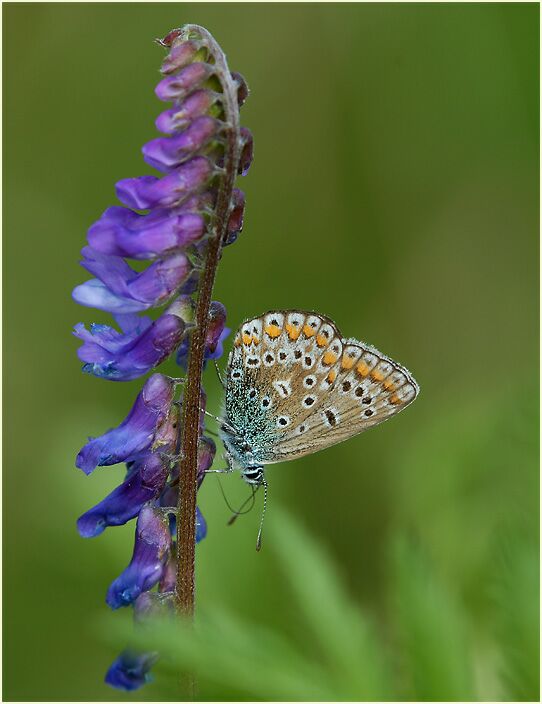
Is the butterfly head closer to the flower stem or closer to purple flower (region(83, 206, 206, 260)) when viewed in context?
the flower stem

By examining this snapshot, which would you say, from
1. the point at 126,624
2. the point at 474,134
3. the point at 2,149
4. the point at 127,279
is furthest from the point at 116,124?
the point at 126,624

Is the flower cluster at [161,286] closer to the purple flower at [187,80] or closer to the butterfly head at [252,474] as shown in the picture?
the purple flower at [187,80]

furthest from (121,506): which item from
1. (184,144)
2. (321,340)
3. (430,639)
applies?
(430,639)

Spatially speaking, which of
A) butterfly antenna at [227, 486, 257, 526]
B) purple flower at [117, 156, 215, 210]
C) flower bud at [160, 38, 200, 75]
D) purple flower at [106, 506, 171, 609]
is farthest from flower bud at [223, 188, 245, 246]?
butterfly antenna at [227, 486, 257, 526]

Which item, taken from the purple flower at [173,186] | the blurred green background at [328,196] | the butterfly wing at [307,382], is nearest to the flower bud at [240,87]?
the purple flower at [173,186]

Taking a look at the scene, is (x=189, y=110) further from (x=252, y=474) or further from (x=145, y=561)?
(x=252, y=474)

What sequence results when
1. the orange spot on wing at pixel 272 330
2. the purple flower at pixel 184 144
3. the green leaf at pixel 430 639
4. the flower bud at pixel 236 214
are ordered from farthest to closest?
1. the orange spot on wing at pixel 272 330
2. the flower bud at pixel 236 214
3. the purple flower at pixel 184 144
4. the green leaf at pixel 430 639
